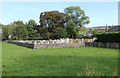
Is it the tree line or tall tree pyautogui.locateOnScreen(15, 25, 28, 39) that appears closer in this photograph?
tall tree pyautogui.locateOnScreen(15, 25, 28, 39)

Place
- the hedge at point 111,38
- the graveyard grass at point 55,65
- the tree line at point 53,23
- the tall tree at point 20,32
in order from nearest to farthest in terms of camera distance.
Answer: the graveyard grass at point 55,65
the hedge at point 111,38
the tall tree at point 20,32
the tree line at point 53,23

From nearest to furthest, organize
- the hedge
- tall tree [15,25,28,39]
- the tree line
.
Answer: the hedge < tall tree [15,25,28,39] < the tree line

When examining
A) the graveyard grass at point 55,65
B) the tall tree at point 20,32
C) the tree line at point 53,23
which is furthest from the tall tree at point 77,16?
the graveyard grass at point 55,65

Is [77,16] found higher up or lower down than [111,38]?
higher up

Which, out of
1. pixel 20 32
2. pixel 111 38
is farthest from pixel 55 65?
pixel 20 32

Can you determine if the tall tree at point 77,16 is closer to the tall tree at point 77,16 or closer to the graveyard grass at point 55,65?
the tall tree at point 77,16

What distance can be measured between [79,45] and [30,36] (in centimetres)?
3033

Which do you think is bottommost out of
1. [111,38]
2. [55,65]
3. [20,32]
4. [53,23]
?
[55,65]

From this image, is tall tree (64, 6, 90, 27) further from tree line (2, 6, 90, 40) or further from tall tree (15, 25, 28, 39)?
tall tree (15, 25, 28, 39)

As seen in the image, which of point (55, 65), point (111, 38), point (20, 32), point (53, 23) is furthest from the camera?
point (53, 23)

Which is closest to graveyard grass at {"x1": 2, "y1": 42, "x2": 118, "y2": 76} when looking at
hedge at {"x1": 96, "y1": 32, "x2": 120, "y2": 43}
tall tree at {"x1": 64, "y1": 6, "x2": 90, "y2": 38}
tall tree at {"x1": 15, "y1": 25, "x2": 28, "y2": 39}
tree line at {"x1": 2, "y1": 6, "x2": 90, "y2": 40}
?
hedge at {"x1": 96, "y1": 32, "x2": 120, "y2": 43}

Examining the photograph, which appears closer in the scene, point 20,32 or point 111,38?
point 111,38

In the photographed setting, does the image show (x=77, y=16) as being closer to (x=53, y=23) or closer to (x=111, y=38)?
(x=53, y=23)

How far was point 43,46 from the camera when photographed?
2053 centimetres
